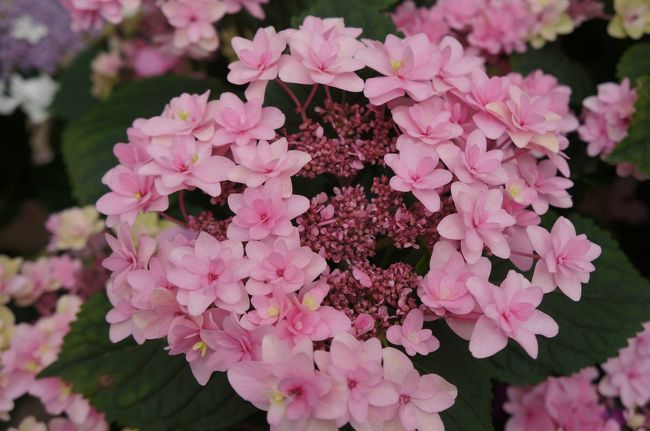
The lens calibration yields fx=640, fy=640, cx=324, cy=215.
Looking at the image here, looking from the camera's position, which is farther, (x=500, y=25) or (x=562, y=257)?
(x=500, y=25)

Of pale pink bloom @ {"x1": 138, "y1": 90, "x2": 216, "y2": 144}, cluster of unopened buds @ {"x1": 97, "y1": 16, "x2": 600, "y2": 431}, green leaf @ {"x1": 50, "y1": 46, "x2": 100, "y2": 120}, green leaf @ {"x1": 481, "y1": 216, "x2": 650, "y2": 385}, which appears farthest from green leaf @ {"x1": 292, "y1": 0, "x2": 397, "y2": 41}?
green leaf @ {"x1": 50, "y1": 46, "x2": 100, "y2": 120}

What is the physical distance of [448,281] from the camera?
0.57 metres

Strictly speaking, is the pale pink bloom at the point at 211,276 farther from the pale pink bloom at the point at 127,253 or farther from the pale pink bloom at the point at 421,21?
the pale pink bloom at the point at 421,21

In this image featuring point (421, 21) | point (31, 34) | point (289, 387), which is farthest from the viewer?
point (31, 34)

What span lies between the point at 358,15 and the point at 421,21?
0.22 metres

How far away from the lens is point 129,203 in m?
0.66

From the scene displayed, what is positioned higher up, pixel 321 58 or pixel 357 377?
pixel 321 58

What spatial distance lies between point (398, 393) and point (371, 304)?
9 centimetres

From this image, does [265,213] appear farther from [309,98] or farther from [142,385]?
[142,385]

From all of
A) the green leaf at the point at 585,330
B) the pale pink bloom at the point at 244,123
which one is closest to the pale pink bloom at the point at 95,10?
the pale pink bloom at the point at 244,123

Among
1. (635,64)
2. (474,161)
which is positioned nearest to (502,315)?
(474,161)

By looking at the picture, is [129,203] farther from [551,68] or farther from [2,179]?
[2,179]

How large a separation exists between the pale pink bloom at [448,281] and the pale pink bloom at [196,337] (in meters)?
0.19

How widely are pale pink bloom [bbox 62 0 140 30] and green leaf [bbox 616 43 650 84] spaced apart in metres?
0.73
